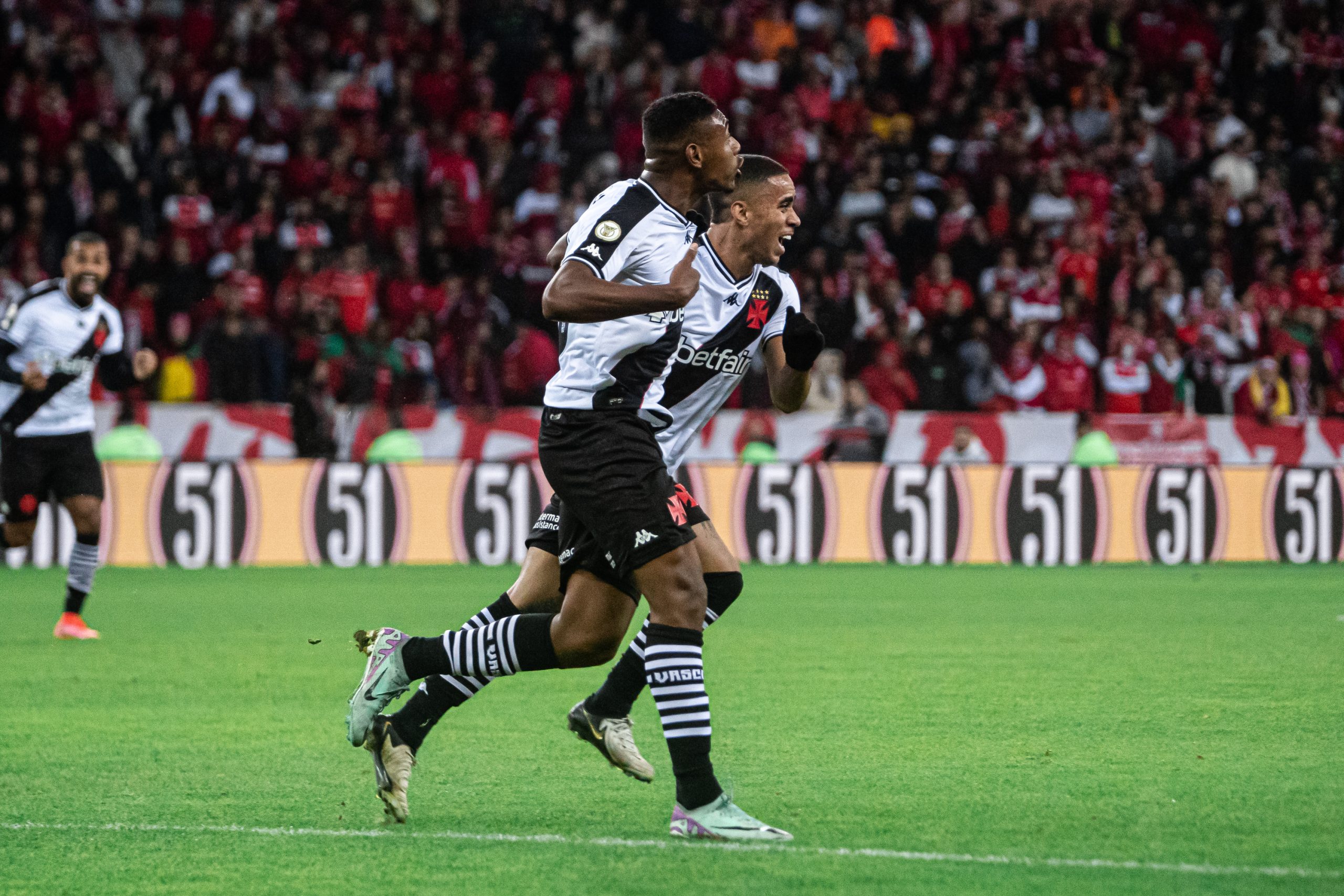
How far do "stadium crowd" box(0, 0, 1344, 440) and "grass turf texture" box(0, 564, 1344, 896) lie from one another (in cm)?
690

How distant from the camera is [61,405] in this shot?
11367 mm

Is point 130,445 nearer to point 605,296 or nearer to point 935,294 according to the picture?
point 935,294

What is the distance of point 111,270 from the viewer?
63.0 ft

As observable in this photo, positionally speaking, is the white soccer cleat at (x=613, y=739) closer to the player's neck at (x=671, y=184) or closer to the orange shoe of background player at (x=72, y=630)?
the player's neck at (x=671, y=184)

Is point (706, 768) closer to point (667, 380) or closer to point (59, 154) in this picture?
point (667, 380)

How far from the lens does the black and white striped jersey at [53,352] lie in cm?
1130

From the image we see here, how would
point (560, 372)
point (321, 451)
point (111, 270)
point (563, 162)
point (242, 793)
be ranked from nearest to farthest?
point (560, 372) < point (242, 793) < point (321, 451) < point (111, 270) < point (563, 162)

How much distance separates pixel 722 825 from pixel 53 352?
7438 millimetres

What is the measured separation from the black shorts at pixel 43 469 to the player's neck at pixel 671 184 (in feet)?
22.1

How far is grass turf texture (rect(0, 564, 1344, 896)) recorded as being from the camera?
4.87 meters

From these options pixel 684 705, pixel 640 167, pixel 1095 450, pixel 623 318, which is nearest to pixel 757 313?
pixel 623 318

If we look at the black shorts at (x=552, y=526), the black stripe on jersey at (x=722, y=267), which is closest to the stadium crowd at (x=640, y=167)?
the black shorts at (x=552, y=526)

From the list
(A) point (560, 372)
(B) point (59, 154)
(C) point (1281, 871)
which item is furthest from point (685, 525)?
(B) point (59, 154)

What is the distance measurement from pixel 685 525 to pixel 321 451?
13019mm
